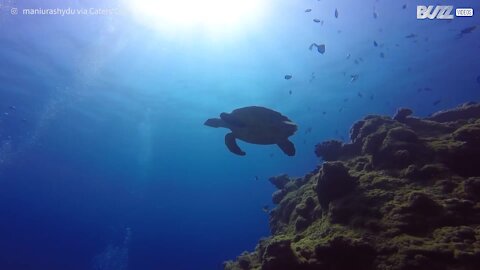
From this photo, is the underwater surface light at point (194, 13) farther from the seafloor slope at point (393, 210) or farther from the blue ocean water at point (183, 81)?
the seafloor slope at point (393, 210)

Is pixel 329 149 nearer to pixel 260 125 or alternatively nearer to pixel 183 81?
pixel 260 125

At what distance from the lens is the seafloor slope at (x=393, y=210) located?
16.7ft

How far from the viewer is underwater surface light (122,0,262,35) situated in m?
21.7

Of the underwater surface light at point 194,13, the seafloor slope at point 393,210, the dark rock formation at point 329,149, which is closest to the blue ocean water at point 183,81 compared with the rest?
the underwater surface light at point 194,13

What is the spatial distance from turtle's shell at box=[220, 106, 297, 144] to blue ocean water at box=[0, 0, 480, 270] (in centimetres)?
1027

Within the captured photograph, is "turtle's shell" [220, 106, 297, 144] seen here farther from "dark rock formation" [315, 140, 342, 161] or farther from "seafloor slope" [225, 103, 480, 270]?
"seafloor slope" [225, 103, 480, 270]

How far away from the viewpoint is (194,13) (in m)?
23.2

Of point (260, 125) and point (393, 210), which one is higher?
point (260, 125)

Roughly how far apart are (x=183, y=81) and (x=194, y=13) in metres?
10.2

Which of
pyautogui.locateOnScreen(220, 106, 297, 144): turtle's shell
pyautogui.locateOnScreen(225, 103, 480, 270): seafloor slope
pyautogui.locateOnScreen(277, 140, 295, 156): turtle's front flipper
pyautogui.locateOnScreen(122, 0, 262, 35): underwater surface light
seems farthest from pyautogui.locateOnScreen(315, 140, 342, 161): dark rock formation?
pyautogui.locateOnScreen(122, 0, 262, 35): underwater surface light

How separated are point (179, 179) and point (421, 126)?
8431 cm

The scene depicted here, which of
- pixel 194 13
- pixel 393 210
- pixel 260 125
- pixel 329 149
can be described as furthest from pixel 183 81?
pixel 393 210

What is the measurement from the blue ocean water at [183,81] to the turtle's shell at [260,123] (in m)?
10.3

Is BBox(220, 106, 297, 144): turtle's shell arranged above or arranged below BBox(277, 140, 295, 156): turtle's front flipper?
above
